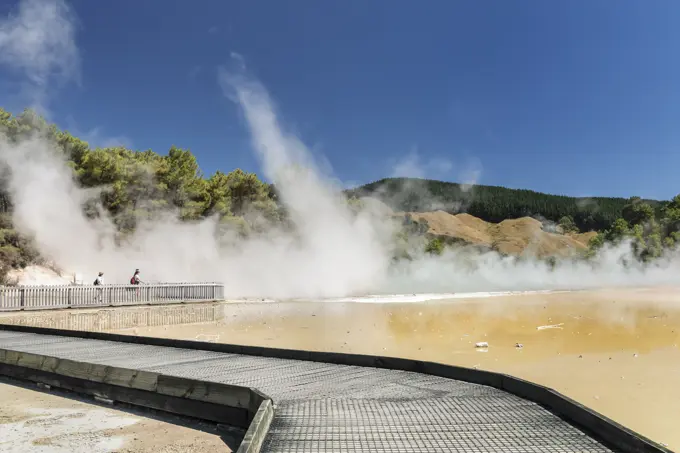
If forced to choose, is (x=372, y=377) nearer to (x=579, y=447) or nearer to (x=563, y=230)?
(x=579, y=447)

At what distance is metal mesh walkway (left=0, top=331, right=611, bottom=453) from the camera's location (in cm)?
480

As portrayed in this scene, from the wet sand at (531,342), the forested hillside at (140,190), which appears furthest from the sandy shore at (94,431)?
the forested hillside at (140,190)

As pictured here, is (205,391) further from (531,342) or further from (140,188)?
(140,188)

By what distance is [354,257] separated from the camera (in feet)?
209

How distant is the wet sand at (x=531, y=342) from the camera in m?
9.20

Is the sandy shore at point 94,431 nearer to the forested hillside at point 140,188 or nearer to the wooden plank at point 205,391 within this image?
the wooden plank at point 205,391

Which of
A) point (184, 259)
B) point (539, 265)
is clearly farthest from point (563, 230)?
point (184, 259)

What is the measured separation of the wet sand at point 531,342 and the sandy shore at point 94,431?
220 inches

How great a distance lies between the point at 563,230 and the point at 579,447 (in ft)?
626

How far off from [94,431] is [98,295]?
19990 millimetres

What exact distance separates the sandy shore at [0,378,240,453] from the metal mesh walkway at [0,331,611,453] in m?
0.71

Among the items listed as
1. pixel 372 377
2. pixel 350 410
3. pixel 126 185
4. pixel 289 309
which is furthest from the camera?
pixel 126 185

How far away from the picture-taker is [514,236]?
179 meters

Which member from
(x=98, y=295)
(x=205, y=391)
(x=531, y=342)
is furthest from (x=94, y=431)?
(x=98, y=295)
